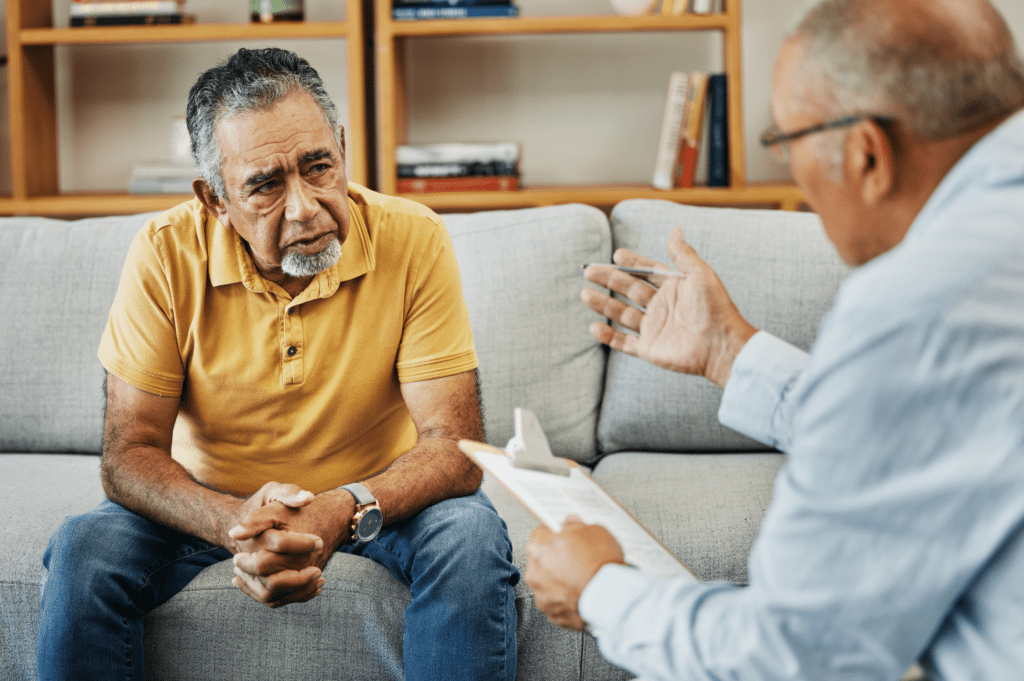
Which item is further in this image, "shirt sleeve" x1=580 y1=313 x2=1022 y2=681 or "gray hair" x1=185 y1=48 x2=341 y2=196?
"gray hair" x1=185 y1=48 x2=341 y2=196

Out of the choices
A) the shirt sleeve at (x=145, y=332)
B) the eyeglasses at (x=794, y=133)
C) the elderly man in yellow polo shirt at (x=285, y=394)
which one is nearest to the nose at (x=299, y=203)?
the elderly man in yellow polo shirt at (x=285, y=394)

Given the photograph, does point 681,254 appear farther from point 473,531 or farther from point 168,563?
point 168,563

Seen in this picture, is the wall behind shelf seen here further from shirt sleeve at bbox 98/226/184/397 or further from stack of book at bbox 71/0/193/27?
shirt sleeve at bbox 98/226/184/397

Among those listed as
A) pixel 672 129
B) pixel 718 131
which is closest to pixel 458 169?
pixel 672 129

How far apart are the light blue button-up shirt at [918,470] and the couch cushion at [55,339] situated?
1.62 meters

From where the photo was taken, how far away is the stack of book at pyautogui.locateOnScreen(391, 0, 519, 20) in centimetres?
219

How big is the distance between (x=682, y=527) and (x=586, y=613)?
2.39ft

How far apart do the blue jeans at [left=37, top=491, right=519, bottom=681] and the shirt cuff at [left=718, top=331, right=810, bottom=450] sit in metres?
0.43

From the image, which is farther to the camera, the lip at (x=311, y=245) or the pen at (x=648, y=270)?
the lip at (x=311, y=245)

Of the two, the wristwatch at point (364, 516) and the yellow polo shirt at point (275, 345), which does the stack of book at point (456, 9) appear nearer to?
the yellow polo shirt at point (275, 345)

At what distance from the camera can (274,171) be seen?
135cm

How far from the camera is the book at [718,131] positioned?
220 cm

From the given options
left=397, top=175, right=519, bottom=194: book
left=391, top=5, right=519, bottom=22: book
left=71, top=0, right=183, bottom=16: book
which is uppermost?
left=71, top=0, right=183, bottom=16: book

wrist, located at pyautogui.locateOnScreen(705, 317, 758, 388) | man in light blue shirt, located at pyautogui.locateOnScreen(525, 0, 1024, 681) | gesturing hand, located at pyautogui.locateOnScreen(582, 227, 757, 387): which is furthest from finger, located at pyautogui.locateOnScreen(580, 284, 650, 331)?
man in light blue shirt, located at pyautogui.locateOnScreen(525, 0, 1024, 681)
